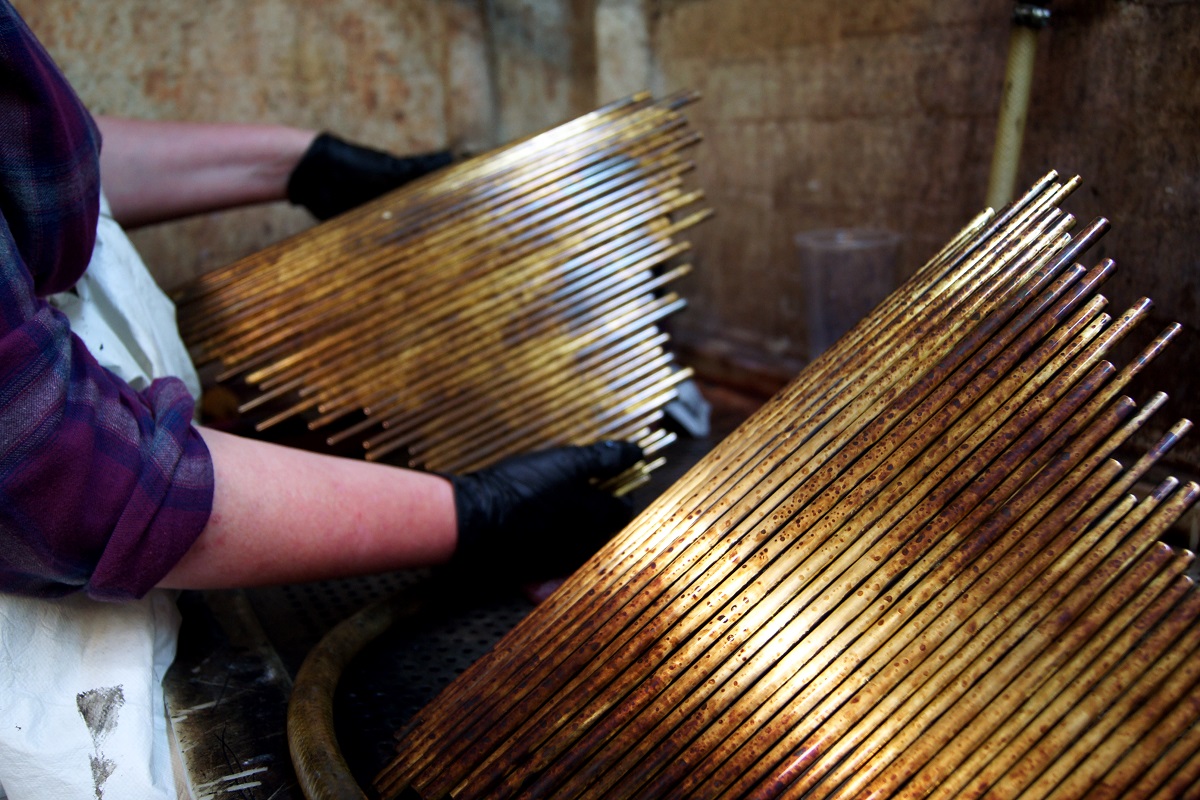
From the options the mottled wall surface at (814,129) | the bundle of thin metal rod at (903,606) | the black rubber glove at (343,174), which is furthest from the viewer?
the black rubber glove at (343,174)

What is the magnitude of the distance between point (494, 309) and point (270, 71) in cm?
139

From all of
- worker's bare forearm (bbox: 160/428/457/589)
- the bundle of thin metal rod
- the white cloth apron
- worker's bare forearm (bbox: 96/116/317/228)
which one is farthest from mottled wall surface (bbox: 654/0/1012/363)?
the white cloth apron

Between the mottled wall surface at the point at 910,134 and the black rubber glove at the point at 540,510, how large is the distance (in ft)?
3.19

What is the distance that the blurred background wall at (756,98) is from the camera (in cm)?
161

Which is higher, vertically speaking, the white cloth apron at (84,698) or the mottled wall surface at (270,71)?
the mottled wall surface at (270,71)

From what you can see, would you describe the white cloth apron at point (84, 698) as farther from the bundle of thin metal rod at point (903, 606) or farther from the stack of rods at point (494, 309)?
the stack of rods at point (494, 309)

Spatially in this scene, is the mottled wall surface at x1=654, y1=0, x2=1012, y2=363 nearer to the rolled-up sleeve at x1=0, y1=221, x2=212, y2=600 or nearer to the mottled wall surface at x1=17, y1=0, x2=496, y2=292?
the mottled wall surface at x1=17, y1=0, x2=496, y2=292

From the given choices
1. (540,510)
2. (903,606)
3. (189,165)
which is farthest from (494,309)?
(903,606)

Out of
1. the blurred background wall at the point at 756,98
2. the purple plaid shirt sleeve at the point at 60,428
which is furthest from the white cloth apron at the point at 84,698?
the blurred background wall at the point at 756,98

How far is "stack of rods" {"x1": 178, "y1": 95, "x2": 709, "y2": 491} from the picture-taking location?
179 cm

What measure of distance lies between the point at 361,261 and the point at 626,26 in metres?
1.35

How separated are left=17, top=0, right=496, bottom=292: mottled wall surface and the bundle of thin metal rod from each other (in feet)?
6.93

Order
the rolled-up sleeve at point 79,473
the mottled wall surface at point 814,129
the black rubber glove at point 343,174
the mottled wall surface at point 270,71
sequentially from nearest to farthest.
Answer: the rolled-up sleeve at point 79,473
the mottled wall surface at point 814,129
the black rubber glove at point 343,174
the mottled wall surface at point 270,71

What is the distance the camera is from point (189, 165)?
2.10 m
